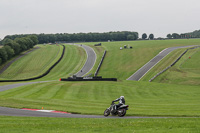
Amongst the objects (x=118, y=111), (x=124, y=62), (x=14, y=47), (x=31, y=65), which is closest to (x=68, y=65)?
(x=31, y=65)

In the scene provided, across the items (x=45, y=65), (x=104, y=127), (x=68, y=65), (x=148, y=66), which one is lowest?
(x=68, y=65)

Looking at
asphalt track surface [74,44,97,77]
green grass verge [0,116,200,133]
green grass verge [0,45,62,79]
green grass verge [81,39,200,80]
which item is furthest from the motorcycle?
green grass verge [0,45,62,79]

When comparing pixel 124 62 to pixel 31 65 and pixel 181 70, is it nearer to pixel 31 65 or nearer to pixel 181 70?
pixel 181 70

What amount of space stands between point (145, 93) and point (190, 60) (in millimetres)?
44671

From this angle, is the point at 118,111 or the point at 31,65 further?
the point at 31,65

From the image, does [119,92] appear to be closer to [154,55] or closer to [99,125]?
[99,125]

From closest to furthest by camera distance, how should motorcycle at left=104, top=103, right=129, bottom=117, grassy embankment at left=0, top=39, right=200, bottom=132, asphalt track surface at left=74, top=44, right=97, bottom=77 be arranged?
1. grassy embankment at left=0, top=39, right=200, bottom=132
2. motorcycle at left=104, top=103, right=129, bottom=117
3. asphalt track surface at left=74, top=44, right=97, bottom=77

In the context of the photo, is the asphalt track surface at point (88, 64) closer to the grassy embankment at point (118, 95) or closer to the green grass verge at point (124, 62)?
the green grass verge at point (124, 62)

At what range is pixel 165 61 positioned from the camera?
91.9 metres

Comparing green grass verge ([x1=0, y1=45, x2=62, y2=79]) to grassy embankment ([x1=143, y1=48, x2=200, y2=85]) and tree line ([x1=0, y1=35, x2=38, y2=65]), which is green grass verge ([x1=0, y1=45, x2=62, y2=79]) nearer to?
tree line ([x1=0, y1=35, x2=38, y2=65])

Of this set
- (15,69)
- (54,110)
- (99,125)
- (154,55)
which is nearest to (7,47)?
(15,69)

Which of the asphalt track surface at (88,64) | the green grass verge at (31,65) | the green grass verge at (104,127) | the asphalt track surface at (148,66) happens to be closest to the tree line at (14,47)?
the green grass verge at (31,65)

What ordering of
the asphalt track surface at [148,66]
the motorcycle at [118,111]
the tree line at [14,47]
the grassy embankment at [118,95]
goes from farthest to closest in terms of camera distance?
1. the tree line at [14,47]
2. the asphalt track surface at [148,66]
3. the motorcycle at [118,111]
4. the grassy embankment at [118,95]

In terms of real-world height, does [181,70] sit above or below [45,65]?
above
